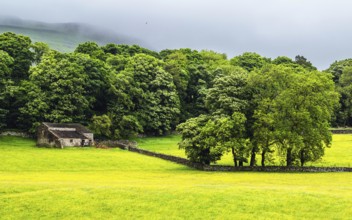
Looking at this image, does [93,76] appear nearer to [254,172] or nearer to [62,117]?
[62,117]

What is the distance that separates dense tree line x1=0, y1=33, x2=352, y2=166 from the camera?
2281 inches

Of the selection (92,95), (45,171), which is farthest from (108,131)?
(45,171)

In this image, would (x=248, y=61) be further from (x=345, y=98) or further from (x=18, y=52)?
(x=18, y=52)

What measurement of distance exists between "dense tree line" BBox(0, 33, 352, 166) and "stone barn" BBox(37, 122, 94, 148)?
4145mm

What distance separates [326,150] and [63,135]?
47.3 metres

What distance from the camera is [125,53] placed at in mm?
142875

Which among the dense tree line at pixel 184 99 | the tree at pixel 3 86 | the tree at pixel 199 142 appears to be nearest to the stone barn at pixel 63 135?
the dense tree line at pixel 184 99

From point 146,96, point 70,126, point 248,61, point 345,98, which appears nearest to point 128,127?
point 146,96

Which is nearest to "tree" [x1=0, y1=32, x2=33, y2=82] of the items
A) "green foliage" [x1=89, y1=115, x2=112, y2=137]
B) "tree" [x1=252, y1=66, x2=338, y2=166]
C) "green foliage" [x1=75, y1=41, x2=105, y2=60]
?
"green foliage" [x1=89, y1=115, x2=112, y2=137]

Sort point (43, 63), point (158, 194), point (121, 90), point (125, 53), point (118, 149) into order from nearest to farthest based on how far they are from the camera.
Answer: point (158, 194)
point (118, 149)
point (43, 63)
point (121, 90)
point (125, 53)

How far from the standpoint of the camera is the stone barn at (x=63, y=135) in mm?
77562

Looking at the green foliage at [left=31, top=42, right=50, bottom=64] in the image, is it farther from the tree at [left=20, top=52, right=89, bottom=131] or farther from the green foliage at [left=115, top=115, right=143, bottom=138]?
the green foliage at [left=115, top=115, right=143, bottom=138]

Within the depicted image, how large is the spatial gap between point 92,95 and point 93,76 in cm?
441

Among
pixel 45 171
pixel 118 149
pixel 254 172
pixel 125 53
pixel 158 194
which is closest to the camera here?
pixel 158 194
